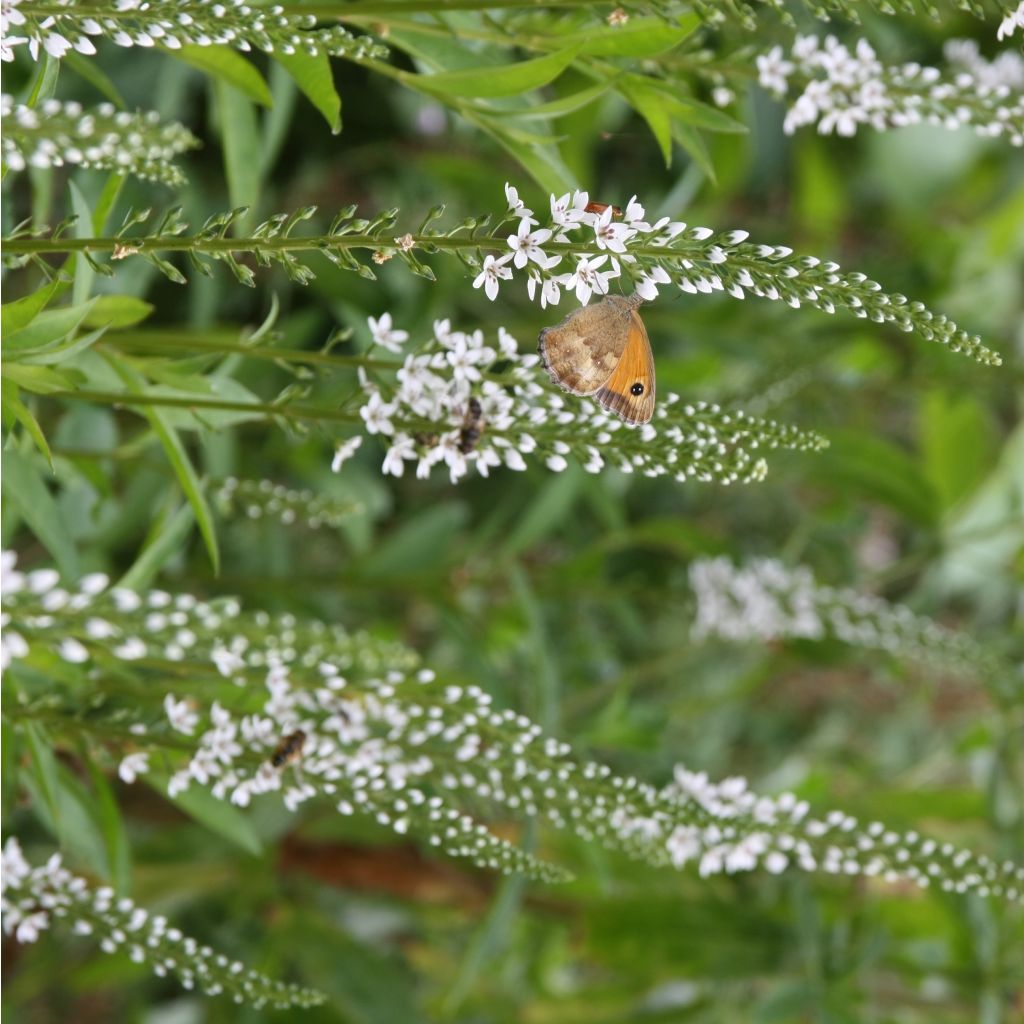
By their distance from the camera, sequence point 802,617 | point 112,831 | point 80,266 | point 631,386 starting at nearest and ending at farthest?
point 631,386
point 80,266
point 112,831
point 802,617

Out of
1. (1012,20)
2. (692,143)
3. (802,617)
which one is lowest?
(802,617)

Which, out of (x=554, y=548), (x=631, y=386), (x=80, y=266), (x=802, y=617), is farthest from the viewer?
(x=554, y=548)

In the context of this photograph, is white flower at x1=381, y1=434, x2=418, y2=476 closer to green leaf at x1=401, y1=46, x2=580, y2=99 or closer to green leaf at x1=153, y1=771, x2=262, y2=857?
green leaf at x1=401, y1=46, x2=580, y2=99

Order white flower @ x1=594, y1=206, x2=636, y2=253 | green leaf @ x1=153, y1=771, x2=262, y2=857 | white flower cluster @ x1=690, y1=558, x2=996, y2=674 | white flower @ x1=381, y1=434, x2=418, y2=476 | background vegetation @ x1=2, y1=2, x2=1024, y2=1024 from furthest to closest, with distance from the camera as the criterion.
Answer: white flower cluster @ x1=690, y1=558, x2=996, y2=674 < background vegetation @ x1=2, y1=2, x2=1024, y2=1024 < green leaf @ x1=153, y1=771, x2=262, y2=857 < white flower @ x1=381, y1=434, x2=418, y2=476 < white flower @ x1=594, y1=206, x2=636, y2=253

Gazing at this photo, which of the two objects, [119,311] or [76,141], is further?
[119,311]

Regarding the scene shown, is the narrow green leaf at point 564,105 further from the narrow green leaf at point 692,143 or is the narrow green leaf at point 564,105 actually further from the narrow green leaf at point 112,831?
the narrow green leaf at point 112,831

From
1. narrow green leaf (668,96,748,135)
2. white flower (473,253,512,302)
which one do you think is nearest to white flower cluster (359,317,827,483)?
white flower (473,253,512,302)

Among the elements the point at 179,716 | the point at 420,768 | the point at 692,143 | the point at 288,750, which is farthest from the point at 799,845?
the point at 692,143

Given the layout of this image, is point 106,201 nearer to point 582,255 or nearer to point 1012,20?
point 582,255
